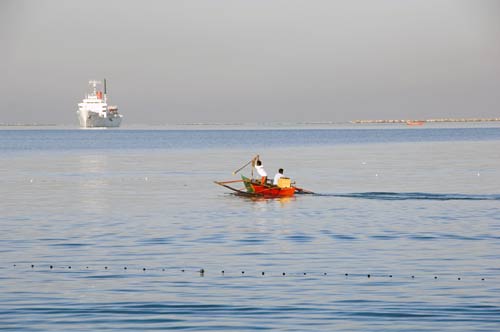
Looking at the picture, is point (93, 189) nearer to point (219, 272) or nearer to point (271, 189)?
point (271, 189)

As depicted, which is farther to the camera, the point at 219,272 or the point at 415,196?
the point at 415,196

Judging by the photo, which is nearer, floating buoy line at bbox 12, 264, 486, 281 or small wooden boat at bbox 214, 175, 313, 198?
floating buoy line at bbox 12, 264, 486, 281

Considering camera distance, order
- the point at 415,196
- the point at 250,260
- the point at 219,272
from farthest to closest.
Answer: the point at 415,196 < the point at 250,260 < the point at 219,272

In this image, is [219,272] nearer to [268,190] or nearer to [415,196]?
[268,190]

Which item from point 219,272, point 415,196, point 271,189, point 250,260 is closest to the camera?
point 219,272

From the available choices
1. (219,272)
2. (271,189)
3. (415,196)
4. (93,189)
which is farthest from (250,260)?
(93,189)

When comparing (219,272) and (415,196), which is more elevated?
(415,196)

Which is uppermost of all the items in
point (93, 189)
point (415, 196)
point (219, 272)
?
point (93, 189)

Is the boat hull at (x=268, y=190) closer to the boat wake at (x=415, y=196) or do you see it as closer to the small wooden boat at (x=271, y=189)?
the small wooden boat at (x=271, y=189)

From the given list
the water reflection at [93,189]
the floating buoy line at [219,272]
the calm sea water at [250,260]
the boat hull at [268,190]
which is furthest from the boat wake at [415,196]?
the floating buoy line at [219,272]

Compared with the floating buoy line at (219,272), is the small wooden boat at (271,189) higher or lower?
higher

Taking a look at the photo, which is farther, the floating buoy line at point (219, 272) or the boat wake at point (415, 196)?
the boat wake at point (415, 196)

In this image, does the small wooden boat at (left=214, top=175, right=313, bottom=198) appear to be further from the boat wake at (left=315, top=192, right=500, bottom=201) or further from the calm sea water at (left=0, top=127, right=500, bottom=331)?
the boat wake at (left=315, top=192, right=500, bottom=201)

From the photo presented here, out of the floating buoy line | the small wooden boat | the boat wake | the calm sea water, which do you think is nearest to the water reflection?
the calm sea water
